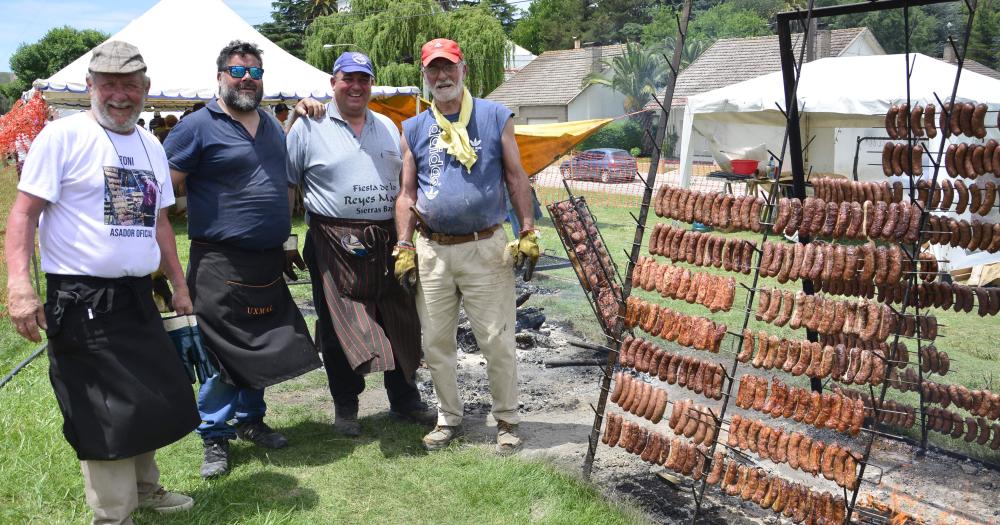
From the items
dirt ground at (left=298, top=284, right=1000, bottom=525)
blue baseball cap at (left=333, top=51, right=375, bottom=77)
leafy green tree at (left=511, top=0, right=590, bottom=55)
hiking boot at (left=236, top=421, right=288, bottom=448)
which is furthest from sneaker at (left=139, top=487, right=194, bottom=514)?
leafy green tree at (left=511, top=0, right=590, bottom=55)

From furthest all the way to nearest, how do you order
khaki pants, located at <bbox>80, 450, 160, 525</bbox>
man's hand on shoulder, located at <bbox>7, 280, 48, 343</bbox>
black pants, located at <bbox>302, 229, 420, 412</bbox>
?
black pants, located at <bbox>302, 229, 420, 412</bbox>, khaki pants, located at <bbox>80, 450, 160, 525</bbox>, man's hand on shoulder, located at <bbox>7, 280, 48, 343</bbox>

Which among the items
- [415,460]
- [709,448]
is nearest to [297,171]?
[415,460]

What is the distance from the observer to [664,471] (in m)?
4.33

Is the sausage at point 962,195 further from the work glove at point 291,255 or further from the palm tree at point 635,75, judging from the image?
the palm tree at point 635,75

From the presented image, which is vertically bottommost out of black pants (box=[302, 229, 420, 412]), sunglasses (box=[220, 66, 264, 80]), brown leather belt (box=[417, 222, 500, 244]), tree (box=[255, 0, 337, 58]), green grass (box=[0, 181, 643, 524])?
green grass (box=[0, 181, 643, 524])

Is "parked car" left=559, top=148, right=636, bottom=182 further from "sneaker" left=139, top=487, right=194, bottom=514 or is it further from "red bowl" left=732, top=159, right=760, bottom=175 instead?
"sneaker" left=139, top=487, right=194, bottom=514

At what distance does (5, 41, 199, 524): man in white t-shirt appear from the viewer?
308 cm

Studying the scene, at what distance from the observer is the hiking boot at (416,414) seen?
497 centimetres

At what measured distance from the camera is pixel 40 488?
3.91 meters

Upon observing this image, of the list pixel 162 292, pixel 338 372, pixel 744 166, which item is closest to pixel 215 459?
pixel 338 372

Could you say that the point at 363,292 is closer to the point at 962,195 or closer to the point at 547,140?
the point at 962,195

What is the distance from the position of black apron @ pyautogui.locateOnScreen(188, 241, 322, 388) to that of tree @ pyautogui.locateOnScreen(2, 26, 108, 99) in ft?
199

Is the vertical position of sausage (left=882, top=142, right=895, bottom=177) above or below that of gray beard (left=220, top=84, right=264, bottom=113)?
below

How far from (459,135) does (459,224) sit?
495mm
